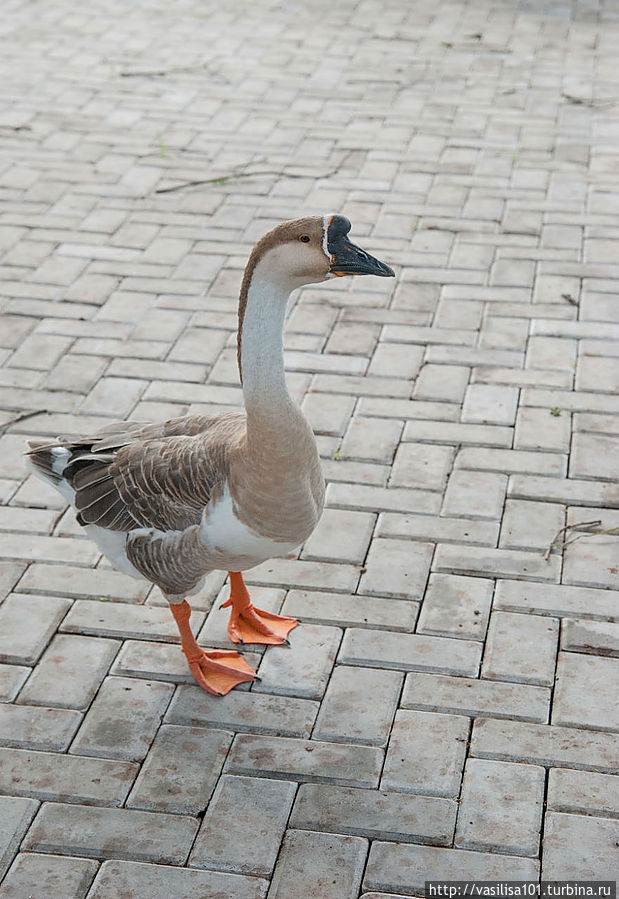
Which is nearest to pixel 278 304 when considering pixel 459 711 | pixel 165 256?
pixel 459 711

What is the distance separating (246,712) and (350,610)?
0.66 metres

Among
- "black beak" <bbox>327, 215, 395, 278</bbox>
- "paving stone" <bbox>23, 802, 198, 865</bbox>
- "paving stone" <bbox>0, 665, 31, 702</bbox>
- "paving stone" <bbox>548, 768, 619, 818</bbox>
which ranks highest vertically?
"black beak" <bbox>327, 215, 395, 278</bbox>

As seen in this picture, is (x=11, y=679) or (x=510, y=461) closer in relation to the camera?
(x=11, y=679)

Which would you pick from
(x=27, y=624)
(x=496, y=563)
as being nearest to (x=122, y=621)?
(x=27, y=624)

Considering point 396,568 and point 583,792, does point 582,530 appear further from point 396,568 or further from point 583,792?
point 583,792

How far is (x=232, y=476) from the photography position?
3607mm

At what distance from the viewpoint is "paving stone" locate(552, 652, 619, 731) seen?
3.75 metres

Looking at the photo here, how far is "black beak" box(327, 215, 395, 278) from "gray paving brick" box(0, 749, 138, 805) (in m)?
1.85

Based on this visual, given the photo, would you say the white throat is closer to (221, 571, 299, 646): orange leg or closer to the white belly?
the white belly

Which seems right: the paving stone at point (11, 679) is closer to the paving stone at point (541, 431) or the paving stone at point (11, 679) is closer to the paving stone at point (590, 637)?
the paving stone at point (590, 637)

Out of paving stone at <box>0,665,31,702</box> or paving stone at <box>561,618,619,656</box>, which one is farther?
paving stone at <box>561,618,619,656</box>

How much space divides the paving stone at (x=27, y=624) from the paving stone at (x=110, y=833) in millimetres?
752

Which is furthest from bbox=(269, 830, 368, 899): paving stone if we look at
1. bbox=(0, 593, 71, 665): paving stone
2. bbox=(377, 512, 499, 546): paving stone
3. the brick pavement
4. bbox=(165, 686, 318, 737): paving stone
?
bbox=(377, 512, 499, 546): paving stone

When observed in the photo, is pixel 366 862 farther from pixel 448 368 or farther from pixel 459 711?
pixel 448 368
